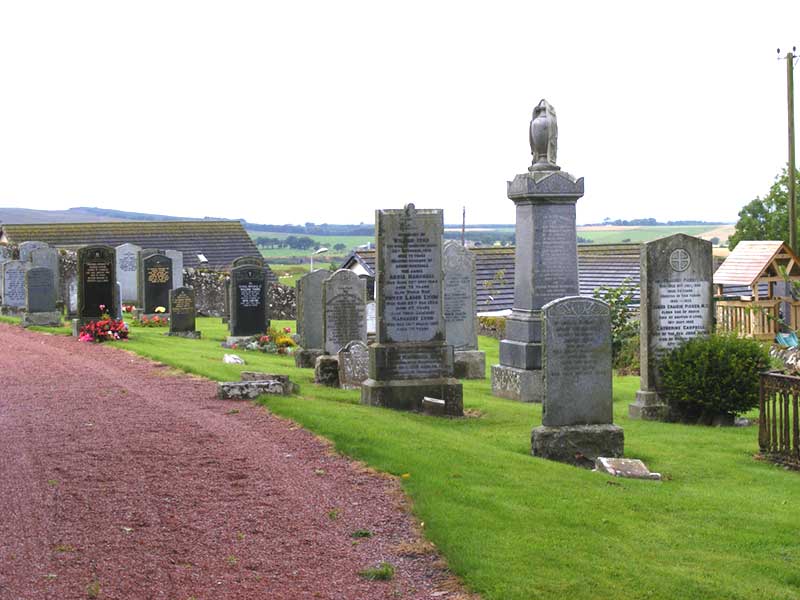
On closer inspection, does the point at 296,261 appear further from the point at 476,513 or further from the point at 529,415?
the point at 476,513

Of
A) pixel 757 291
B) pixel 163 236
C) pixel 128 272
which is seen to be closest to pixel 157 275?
pixel 128 272

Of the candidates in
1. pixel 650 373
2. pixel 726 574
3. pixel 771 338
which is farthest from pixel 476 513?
pixel 771 338

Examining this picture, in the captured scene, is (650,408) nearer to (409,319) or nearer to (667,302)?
(667,302)

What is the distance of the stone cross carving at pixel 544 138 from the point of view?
17828mm

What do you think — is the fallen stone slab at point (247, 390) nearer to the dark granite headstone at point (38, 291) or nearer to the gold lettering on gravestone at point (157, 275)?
the dark granite headstone at point (38, 291)

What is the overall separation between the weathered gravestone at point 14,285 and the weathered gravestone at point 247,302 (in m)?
7.78

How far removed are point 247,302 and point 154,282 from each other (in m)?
7.49

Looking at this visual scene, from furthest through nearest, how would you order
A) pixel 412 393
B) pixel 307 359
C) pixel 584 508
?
pixel 307 359 → pixel 412 393 → pixel 584 508

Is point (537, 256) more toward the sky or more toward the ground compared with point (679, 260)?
more toward the sky

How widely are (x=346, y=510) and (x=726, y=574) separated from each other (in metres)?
3.06

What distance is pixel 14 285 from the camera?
30.7 meters

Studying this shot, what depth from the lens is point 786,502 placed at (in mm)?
10125

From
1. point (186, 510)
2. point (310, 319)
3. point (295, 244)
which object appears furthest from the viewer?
point (295, 244)

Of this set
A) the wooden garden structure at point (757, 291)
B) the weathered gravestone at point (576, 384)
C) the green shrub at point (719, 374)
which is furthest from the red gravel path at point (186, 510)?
the wooden garden structure at point (757, 291)
